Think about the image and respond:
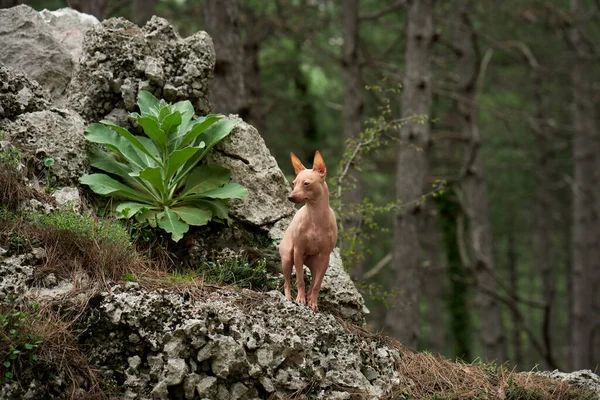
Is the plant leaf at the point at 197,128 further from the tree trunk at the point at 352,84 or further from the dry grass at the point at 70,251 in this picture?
the tree trunk at the point at 352,84

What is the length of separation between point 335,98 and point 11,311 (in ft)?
49.2

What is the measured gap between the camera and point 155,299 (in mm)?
4520

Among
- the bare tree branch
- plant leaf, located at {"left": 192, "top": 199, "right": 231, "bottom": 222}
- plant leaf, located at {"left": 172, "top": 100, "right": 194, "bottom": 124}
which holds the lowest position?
plant leaf, located at {"left": 192, "top": 199, "right": 231, "bottom": 222}

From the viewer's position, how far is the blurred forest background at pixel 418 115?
31.9 feet

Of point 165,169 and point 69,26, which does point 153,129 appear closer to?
point 165,169

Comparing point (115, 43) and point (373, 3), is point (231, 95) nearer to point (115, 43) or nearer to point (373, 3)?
point (115, 43)

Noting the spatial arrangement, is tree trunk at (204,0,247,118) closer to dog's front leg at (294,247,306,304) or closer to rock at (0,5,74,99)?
rock at (0,5,74,99)

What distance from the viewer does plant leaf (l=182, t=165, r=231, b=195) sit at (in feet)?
19.0

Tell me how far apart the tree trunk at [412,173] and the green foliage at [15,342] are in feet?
23.7

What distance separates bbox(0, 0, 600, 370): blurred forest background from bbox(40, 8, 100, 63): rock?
102 centimetres

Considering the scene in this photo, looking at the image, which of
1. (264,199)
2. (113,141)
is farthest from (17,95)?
(264,199)

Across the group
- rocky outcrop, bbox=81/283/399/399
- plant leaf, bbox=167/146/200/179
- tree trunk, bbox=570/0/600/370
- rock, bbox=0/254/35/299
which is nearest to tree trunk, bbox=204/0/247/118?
plant leaf, bbox=167/146/200/179

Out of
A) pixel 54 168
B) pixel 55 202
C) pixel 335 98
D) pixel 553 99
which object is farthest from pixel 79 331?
pixel 553 99

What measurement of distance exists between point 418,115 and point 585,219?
27.7 feet
